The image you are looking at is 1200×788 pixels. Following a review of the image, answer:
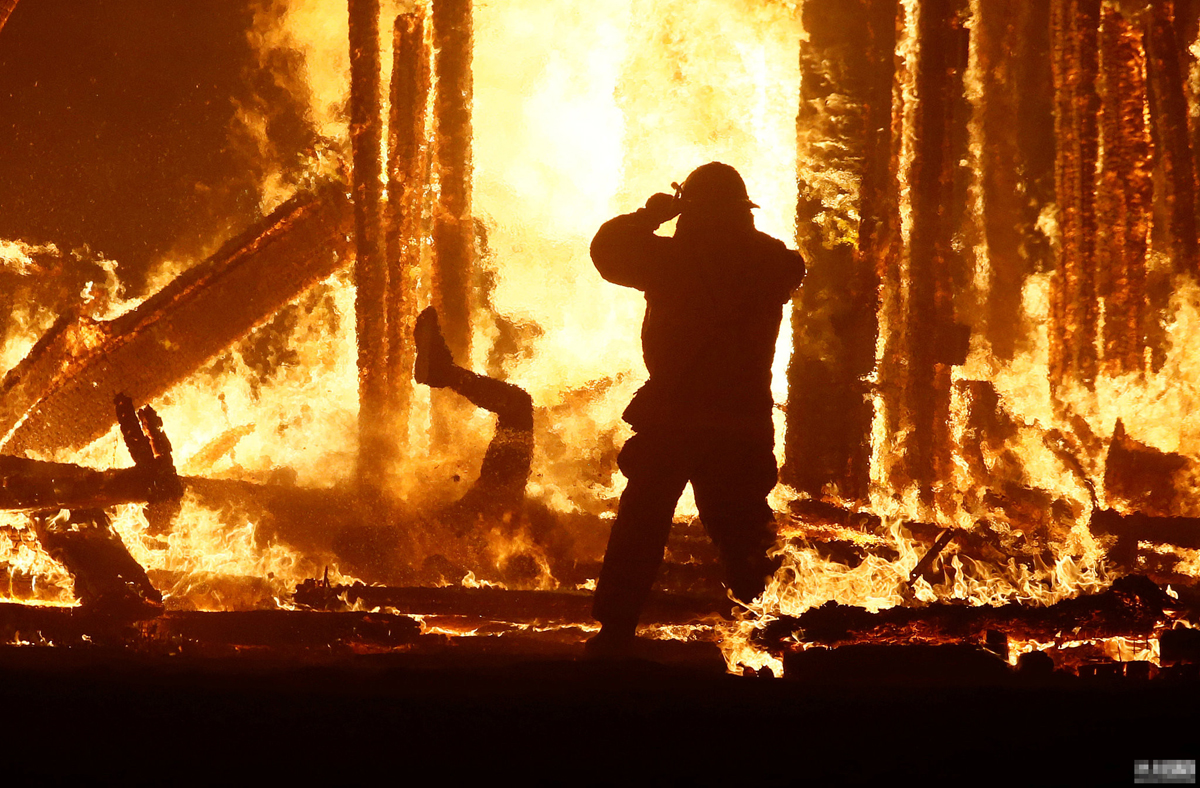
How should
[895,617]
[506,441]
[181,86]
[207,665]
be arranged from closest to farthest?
[207,665] → [895,617] → [506,441] → [181,86]

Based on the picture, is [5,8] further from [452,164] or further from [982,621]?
[982,621]

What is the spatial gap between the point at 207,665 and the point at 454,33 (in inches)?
150

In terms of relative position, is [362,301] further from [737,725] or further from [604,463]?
[737,725]

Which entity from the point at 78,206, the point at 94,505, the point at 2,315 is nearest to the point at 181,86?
the point at 78,206

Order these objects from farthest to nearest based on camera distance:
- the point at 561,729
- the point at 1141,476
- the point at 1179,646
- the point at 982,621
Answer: the point at 1141,476
the point at 982,621
the point at 1179,646
the point at 561,729

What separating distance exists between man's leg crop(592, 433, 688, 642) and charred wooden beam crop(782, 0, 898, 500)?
1389 mm

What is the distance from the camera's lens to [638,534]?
10.5 ft

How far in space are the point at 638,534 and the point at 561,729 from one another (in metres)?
1.24

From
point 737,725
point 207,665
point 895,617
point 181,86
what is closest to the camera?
point 737,725

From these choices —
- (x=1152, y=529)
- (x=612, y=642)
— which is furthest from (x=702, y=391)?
(x=1152, y=529)

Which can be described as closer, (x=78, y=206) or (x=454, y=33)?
(x=454, y=33)

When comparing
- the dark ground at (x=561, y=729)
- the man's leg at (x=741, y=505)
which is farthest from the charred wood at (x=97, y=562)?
the man's leg at (x=741, y=505)

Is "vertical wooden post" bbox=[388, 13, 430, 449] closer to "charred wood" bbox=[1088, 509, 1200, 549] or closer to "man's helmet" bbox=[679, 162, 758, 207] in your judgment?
"man's helmet" bbox=[679, 162, 758, 207]

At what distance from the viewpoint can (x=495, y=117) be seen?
Result: 207 inches
